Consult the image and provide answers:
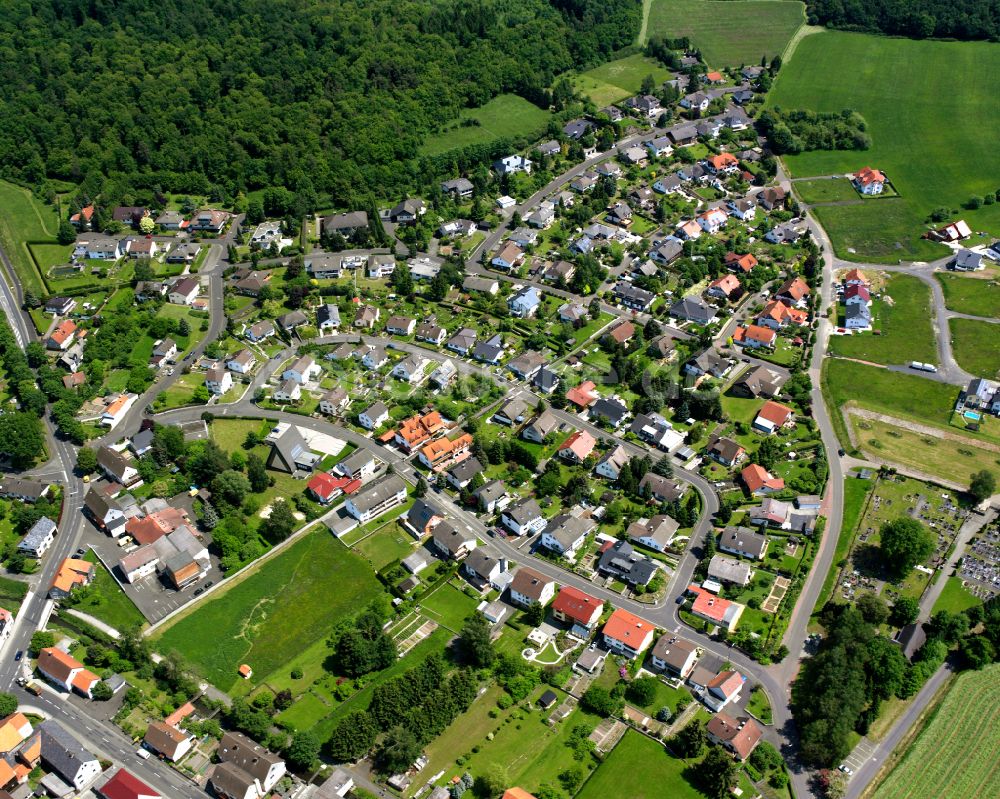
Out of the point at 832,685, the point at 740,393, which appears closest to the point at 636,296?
the point at 740,393

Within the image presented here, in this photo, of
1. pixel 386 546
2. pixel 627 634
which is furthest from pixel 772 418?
pixel 386 546

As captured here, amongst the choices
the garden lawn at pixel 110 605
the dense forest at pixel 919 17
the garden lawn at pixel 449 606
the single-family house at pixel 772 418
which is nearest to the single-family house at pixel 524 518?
the garden lawn at pixel 449 606

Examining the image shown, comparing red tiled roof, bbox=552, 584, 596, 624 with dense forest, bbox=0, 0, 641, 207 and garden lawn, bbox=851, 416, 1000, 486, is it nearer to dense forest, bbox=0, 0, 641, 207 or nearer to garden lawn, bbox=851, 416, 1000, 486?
garden lawn, bbox=851, 416, 1000, 486

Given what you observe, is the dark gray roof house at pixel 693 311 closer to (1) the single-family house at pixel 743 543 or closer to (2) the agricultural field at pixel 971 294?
(2) the agricultural field at pixel 971 294

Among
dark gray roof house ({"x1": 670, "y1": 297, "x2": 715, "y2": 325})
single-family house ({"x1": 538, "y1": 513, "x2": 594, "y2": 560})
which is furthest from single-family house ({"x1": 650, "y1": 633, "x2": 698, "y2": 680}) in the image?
dark gray roof house ({"x1": 670, "y1": 297, "x2": 715, "y2": 325})

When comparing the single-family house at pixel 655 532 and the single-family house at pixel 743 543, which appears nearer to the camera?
the single-family house at pixel 743 543

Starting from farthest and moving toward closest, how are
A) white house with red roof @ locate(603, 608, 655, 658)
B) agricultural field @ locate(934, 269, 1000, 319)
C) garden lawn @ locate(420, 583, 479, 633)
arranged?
1. agricultural field @ locate(934, 269, 1000, 319)
2. garden lawn @ locate(420, 583, 479, 633)
3. white house with red roof @ locate(603, 608, 655, 658)

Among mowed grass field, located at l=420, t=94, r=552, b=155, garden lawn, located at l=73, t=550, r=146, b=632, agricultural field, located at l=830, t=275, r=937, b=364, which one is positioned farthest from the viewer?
mowed grass field, located at l=420, t=94, r=552, b=155

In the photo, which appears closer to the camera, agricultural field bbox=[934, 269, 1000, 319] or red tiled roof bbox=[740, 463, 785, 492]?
red tiled roof bbox=[740, 463, 785, 492]
